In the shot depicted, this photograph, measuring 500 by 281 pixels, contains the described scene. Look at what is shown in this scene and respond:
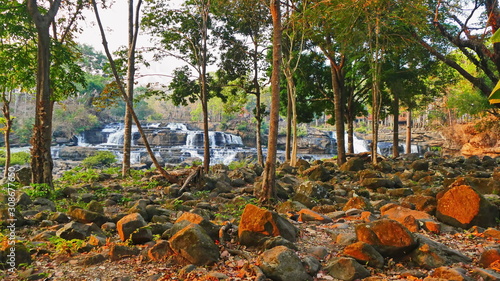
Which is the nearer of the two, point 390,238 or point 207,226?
point 390,238

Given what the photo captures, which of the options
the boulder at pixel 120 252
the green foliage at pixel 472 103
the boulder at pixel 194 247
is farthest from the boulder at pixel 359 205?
the green foliage at pixel 472 103

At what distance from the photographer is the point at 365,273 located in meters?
3.21

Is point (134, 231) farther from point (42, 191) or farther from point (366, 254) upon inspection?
point (42, 191)

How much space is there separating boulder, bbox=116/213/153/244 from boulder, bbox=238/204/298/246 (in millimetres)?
1171

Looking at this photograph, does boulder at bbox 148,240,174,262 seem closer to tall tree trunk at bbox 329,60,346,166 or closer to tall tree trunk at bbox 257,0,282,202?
tall tree trunk at bbox 257,0,282,202

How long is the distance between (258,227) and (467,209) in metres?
3.23

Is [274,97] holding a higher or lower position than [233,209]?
higher

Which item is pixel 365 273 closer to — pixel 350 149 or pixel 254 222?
pixel 254 222

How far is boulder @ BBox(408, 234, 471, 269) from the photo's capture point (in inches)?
134

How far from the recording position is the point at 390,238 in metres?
3.56

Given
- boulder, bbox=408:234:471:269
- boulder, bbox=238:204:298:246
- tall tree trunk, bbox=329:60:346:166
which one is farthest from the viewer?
tall tree trunk, bbox=329:60:346:166

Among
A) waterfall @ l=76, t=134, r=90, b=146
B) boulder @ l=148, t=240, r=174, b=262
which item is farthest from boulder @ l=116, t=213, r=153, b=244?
waterfall @ l=76, t=134, r=90, b=146

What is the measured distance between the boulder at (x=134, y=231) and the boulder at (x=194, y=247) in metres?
0.64

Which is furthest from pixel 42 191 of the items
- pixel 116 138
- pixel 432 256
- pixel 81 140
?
pixel 81 140
